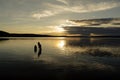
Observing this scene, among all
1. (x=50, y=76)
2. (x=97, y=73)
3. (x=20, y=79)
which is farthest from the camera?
(x=97, y=73)

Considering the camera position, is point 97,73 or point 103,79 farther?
point 97,73

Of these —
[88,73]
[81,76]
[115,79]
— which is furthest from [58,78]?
[115,79]

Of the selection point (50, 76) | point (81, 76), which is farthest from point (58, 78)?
point (81, 76)

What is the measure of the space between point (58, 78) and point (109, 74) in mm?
4821

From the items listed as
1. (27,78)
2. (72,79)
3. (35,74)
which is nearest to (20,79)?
(27,78)

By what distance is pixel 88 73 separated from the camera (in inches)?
722

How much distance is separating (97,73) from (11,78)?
7663 mm

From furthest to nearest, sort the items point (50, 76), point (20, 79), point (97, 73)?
point (97, 73), point (50, 76), point (20, 79)

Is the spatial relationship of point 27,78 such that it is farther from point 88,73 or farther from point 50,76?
point 88,73

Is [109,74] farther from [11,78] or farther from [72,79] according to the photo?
[11,78]

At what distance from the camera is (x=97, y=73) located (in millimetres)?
18328

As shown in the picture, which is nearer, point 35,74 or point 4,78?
point 4,78

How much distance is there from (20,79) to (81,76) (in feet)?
16.9

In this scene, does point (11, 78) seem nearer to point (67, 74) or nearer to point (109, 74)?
point (67, 74)
